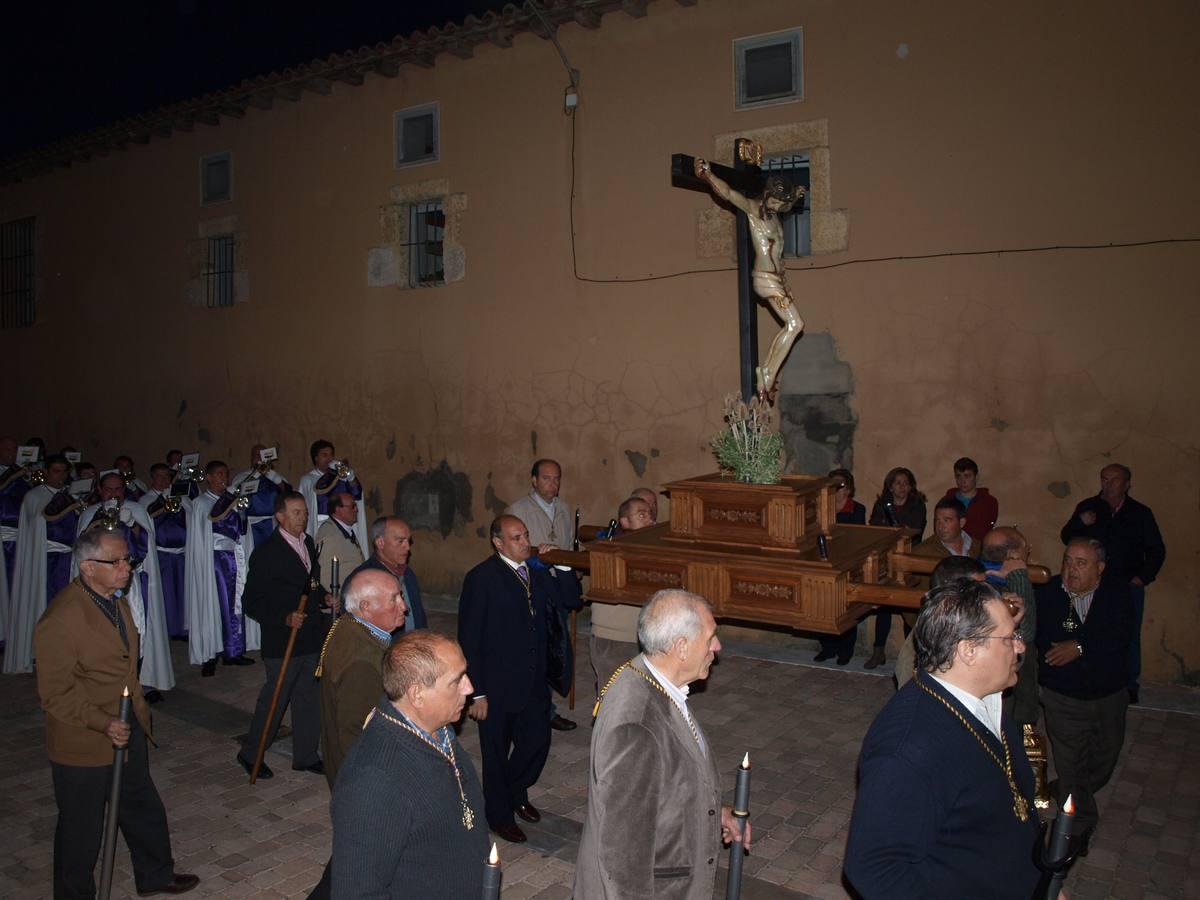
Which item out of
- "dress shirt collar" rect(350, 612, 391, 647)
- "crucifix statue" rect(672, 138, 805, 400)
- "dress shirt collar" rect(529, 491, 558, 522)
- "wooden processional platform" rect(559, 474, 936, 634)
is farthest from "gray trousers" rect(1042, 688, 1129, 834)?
"dress shirt collar" rect(529, 491, 558, 522)

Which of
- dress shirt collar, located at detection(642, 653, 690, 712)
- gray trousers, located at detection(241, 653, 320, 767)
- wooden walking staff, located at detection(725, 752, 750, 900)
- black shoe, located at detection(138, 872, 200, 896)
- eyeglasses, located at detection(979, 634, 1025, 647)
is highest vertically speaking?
eyeglasses, located at detection(979, 634, 1025, 647)

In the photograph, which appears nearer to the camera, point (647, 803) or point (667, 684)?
point (647, 803)

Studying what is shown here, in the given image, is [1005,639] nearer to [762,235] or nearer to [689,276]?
[762,235]

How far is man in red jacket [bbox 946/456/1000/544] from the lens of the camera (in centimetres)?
881

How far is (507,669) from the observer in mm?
5770

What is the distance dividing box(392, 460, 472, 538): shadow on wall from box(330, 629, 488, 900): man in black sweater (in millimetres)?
9334

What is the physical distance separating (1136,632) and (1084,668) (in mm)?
1022

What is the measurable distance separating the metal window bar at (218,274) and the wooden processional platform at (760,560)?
1209cm

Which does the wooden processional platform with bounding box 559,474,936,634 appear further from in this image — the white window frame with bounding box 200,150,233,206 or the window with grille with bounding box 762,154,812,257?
the white window frame with bounding box 200,150,233,206

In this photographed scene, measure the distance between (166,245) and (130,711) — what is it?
13276 millimetres

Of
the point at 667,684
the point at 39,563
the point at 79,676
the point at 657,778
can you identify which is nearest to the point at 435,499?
the point at 39,563

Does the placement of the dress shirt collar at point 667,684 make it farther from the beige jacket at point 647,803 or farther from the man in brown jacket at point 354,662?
the man in brown jacket at point 354,662

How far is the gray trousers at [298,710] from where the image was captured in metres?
6.89

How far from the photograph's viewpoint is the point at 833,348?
989 centimetres
